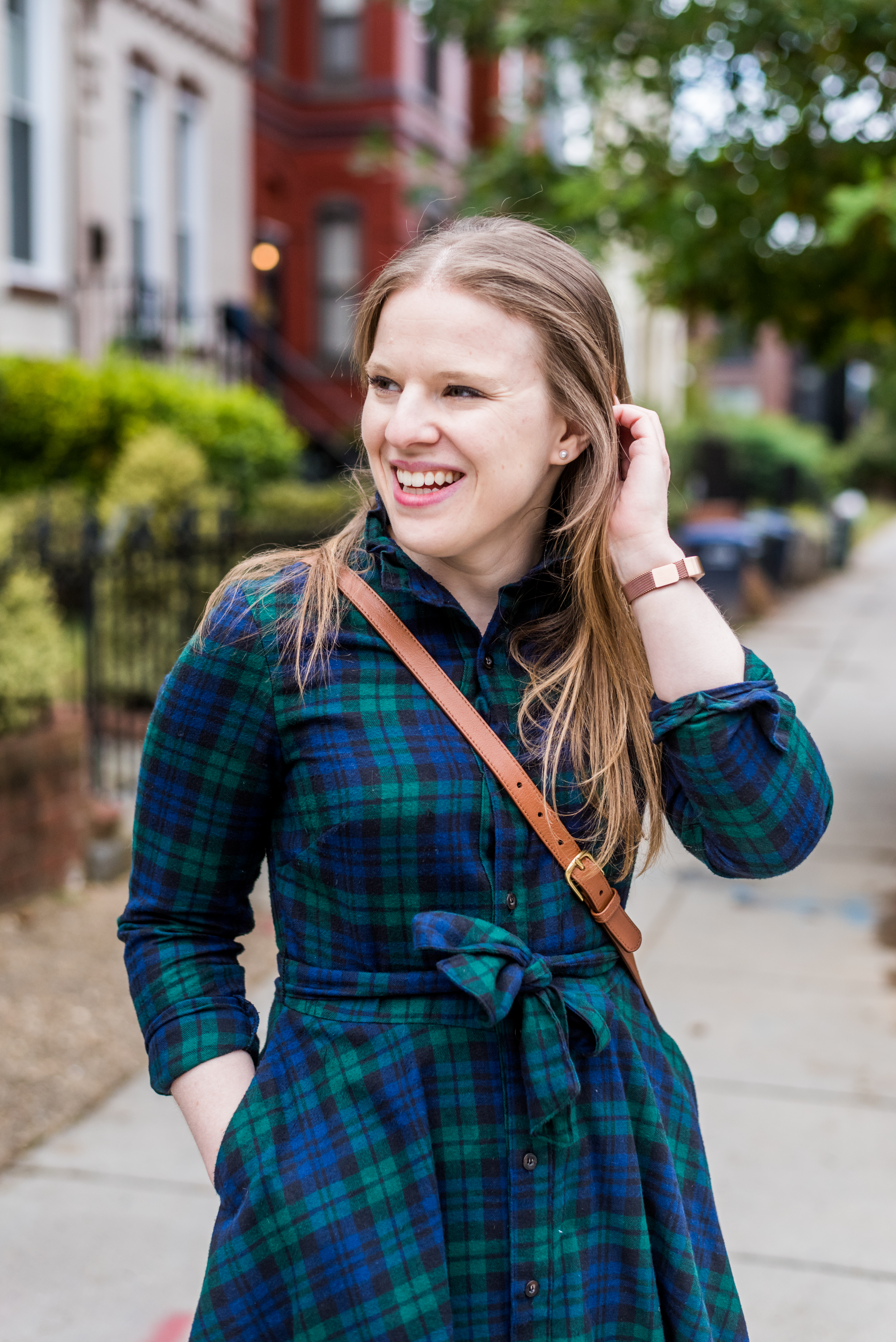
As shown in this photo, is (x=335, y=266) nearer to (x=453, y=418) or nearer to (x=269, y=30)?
(x=269, y=30)

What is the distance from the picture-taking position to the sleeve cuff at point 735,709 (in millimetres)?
1623

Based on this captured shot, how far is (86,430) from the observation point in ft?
31.9

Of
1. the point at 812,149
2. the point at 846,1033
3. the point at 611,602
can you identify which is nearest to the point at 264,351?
the point at 812,149

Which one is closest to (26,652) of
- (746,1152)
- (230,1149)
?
(746,1152)

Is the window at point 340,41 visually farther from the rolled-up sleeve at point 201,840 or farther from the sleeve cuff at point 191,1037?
the sleeve cuff at point 191,1037

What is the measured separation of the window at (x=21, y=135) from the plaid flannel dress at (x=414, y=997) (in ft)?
34.0

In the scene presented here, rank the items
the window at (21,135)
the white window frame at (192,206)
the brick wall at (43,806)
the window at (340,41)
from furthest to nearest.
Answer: the window at (340,41)
the white window frame at (192,206)
the window at (21,135)
the brick wall at (43,806)

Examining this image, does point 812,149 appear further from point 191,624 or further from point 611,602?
point 611,602

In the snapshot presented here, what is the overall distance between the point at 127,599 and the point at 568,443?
587 cm

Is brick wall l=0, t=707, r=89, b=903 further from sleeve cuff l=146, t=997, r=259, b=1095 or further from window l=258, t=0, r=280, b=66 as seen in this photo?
window l=258, t=0, r=280, b=66

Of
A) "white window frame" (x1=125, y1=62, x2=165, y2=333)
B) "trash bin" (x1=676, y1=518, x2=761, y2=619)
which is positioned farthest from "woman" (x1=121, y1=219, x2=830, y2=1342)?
"trash bin" (x1=676, y1=518, x2=761, y2=619)

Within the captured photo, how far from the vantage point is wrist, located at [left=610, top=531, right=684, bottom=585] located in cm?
173

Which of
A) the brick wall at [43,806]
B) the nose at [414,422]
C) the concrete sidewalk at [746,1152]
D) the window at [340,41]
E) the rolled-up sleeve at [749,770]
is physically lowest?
the concrete sidewalk at [746,1152]

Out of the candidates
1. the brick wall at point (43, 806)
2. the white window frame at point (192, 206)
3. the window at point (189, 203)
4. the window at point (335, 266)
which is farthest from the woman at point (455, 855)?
the window at point (335, 266)
